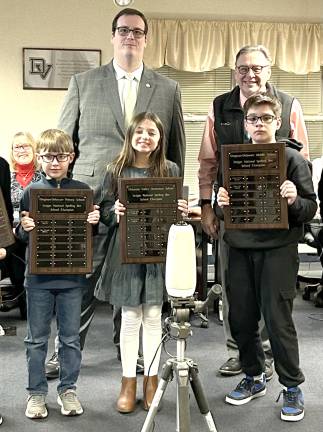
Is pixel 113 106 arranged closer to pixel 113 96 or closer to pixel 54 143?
pixel 113 96

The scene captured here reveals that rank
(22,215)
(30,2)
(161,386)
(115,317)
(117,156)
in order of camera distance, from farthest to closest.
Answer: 1. (30,2)
2. (115,317)
3. (117,156)
4. (22,215)
5. (161,386)

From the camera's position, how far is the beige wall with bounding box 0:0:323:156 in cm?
652

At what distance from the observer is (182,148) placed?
127 inches

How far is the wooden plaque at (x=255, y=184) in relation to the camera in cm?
266

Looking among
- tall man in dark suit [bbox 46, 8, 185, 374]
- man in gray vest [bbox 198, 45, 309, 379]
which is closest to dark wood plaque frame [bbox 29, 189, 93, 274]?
tall man in dark suit [bbox 46, 8, 185, 374]

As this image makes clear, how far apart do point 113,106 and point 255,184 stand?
35.4 inches

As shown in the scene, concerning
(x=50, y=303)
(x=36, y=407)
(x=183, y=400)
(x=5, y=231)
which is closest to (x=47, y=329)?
(x=50, y=303)

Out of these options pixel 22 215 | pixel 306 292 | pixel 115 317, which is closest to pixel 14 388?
pixel 115 317

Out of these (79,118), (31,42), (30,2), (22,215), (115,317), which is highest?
(30,2)

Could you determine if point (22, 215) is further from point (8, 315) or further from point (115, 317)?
point (8, 315)

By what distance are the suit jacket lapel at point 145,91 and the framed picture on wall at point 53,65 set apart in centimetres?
355

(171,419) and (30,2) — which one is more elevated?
(30,2)

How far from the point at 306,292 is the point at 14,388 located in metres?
2.97

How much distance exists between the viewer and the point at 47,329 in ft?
9.18
